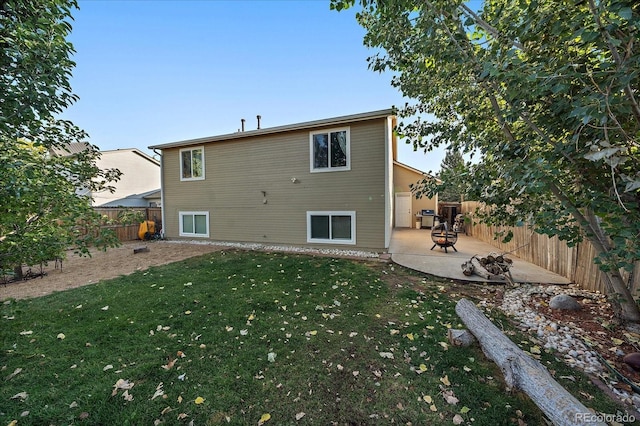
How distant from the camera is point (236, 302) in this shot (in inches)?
170

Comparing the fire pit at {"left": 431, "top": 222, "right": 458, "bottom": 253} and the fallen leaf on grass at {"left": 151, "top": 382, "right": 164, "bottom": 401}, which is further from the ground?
the fire pit at {"left": 431, "top": 222, "right": 458, "bottom": 253}

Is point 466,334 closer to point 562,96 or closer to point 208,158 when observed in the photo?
point 562,96

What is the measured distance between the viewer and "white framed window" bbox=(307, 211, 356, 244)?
28.3 feet

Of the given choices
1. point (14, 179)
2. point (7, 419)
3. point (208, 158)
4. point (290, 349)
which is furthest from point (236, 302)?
point (208, 158)

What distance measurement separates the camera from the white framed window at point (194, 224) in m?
11.2

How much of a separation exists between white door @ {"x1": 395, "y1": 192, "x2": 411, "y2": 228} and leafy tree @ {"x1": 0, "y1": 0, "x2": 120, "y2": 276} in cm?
1613

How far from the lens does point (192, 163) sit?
11203mm

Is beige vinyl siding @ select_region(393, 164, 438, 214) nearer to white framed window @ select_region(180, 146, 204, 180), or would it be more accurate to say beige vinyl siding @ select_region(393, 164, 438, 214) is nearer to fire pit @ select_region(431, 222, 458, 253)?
fire pit @ select_region(431, 222, 458, 253)

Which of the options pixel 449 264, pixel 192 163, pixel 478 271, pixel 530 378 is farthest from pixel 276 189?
pixel 530 378

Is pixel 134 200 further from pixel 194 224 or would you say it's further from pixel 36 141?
pixel 36 141

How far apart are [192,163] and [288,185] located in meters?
5.05

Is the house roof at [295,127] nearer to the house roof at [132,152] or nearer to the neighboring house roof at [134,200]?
the neighboring house roof at [134,200]

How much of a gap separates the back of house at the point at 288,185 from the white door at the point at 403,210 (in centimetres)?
756

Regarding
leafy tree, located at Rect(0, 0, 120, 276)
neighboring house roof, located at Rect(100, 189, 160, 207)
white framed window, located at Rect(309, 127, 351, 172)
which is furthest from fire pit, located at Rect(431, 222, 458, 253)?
neighboring house roof, located at Rect(100, 189, 160, 207)
